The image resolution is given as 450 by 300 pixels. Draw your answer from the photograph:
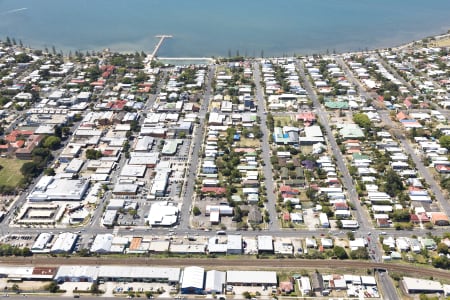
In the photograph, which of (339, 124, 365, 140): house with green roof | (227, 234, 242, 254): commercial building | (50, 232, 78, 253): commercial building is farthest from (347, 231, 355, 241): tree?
(50, 232, 78, 253): commercial building

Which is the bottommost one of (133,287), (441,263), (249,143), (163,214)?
(133,287)

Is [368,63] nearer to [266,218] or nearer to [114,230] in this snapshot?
[266,218]

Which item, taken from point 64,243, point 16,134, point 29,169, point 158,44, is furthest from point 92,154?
point 158,44

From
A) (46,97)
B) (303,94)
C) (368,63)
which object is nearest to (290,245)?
(303,94)

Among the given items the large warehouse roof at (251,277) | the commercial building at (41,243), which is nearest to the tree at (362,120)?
the large warehouse roof at (251,277)

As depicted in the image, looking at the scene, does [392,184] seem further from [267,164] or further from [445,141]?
[267,164]

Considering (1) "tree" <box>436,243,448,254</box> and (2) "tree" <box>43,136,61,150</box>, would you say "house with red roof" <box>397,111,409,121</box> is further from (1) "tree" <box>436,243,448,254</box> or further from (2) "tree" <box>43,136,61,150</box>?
(2) "tree" <box>43,136,61,150</box>

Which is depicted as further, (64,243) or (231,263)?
(64,243)
